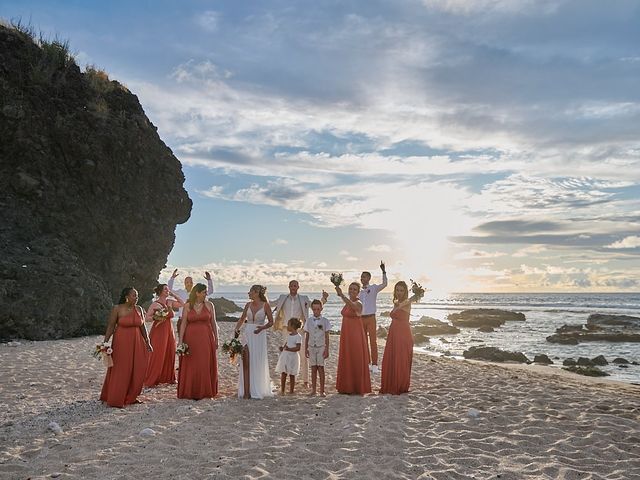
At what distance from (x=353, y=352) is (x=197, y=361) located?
2.97m

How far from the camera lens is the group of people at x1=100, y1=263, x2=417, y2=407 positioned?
30.6ft

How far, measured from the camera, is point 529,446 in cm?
696

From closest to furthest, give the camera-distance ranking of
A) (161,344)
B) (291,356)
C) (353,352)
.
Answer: (353,352)
(291,356)
(161,344)

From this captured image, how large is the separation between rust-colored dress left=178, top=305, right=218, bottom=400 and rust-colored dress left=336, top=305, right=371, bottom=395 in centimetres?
252

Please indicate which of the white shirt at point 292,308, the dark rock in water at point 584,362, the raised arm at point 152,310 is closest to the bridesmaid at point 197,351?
the raised arm at point 152,310

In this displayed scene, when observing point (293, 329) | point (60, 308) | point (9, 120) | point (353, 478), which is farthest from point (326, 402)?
point (9, 120)

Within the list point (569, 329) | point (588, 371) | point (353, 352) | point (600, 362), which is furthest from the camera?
point (569, 329)

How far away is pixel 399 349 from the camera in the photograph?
34.0 ft

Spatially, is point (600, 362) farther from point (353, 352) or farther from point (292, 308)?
point (292, 308)

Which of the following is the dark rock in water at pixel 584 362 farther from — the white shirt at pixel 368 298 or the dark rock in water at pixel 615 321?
the dark rock in water at pixel 615 321

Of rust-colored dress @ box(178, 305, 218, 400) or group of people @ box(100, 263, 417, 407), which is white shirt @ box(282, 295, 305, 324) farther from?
rust-colored dress @ box(178, 305, 218, 400)

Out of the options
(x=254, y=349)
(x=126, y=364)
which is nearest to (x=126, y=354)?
(x=126, y=364)

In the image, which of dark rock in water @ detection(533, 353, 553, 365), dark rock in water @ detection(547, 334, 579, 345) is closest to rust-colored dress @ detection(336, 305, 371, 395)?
dark rock in water @ detection(533, 353, 553, 365)

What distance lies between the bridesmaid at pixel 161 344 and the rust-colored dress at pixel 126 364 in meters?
1.64
